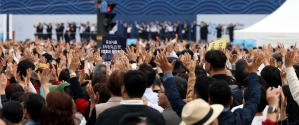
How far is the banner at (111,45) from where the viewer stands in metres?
11.8

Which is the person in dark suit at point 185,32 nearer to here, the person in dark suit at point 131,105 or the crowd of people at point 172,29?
the crowd of people at point 172,29

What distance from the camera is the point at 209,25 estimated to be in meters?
47.9

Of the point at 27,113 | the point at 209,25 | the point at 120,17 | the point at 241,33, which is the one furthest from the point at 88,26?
the point at 27,113

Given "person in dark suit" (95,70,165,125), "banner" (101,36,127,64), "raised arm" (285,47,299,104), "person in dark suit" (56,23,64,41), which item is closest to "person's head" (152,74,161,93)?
"raised arm" (285,47,299,104)

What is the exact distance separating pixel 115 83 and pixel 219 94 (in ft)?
3.29

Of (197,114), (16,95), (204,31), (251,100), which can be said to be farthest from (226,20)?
(197,114)

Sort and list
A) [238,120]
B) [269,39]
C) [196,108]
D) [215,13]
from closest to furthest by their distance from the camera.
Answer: [196,108] → [238,120] → [269,39] → [215,13]

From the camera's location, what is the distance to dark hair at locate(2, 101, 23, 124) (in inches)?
215

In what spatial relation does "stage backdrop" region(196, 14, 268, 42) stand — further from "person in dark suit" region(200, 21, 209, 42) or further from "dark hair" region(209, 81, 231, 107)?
"dark hair" region(209, 81, 231, 107)

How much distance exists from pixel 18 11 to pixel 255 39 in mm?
32247

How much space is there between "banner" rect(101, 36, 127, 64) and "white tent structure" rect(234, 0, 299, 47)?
9.54 metres

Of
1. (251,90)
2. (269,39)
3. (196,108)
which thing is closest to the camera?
(196,108)

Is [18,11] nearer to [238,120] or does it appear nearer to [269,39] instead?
[269,39]

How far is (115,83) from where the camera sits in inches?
227
